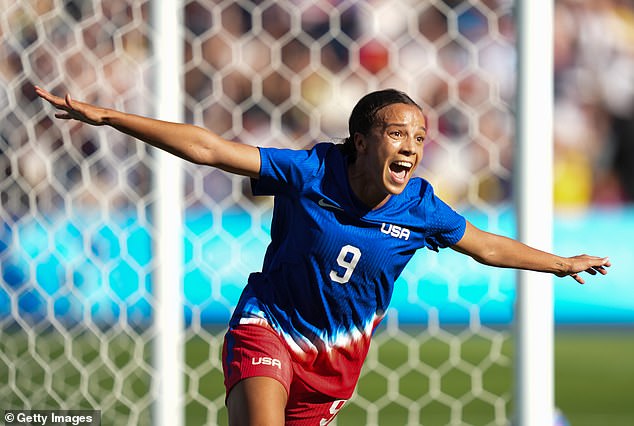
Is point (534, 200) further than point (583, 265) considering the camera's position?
Yes

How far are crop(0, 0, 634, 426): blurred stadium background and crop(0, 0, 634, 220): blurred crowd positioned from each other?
1.0 inches

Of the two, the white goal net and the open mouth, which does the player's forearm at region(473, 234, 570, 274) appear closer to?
the open mouth

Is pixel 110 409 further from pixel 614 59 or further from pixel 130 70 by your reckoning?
pixel 614 59

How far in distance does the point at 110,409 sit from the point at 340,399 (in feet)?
8.20

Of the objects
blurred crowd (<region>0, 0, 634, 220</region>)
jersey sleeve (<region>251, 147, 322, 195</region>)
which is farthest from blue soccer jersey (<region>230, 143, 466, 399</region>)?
blurred crowd (<region>0, 0, 634, 220</region>)

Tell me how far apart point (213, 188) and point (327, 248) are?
209 inches

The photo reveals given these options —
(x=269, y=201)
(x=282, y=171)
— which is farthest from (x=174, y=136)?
(x=269, y=201)

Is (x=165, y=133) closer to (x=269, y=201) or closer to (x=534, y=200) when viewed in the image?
(x=534, y=200)

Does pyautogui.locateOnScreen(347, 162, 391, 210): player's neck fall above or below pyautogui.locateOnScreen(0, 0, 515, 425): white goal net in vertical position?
below

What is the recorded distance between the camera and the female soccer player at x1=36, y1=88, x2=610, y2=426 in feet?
9.80

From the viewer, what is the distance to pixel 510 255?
3.30 m

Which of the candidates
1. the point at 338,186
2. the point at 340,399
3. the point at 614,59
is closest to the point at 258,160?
the point at 338,186

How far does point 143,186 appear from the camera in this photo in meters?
7.31

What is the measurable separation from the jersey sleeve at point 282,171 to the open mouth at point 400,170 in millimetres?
254
